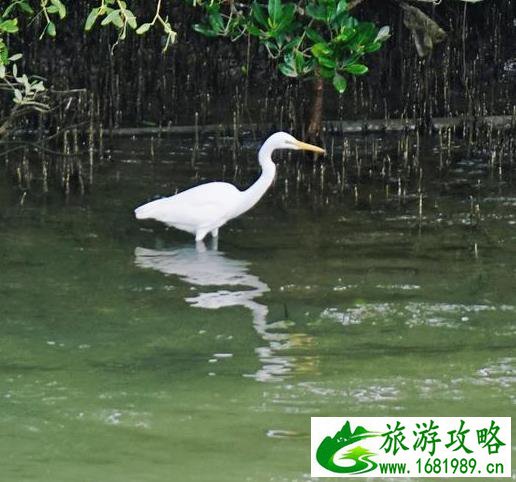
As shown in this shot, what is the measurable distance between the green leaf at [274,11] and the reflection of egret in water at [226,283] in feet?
5.19

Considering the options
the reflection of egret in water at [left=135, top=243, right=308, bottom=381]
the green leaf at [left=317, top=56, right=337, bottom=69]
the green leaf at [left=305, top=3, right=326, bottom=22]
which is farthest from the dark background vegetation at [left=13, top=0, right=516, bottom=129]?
the reflection of egret in water at [left=135, top=243, right=308, bottom=381]

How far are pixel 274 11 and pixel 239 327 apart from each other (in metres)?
3.29

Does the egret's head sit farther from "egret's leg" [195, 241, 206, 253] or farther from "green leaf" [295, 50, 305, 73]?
"egret's leg" [195, 241, 206, 253]

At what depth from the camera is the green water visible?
6371 mm

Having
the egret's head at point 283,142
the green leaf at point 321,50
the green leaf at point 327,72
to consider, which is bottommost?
the egret's head at point 283,142

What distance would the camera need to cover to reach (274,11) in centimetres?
1089

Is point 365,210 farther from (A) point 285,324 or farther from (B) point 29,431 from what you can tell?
(B) point 29,431

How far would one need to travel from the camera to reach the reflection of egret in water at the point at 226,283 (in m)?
7.64

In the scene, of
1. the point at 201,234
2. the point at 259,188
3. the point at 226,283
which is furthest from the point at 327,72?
the point at 226,283

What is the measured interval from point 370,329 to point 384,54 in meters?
8.80

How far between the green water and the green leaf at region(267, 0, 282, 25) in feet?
4.48

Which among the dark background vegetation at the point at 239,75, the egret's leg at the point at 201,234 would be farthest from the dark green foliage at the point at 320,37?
the dark background vegetation at the point at 239,75

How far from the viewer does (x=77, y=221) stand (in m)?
11.1

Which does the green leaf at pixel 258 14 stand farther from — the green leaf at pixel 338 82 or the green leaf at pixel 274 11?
the green leaf at pixel 338 82
